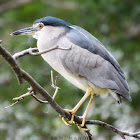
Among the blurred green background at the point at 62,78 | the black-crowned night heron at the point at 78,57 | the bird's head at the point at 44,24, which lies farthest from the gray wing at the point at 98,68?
the blurred green background at the point at 62,78

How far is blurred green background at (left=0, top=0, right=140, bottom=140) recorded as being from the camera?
4.14m

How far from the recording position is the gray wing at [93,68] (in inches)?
122

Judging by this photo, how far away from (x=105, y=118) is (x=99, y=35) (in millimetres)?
1555

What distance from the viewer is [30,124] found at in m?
4.02

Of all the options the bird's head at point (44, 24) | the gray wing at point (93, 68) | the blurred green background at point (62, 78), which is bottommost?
the blurred green background at point (62, 78)

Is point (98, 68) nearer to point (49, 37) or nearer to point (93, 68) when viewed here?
point (93, 68)

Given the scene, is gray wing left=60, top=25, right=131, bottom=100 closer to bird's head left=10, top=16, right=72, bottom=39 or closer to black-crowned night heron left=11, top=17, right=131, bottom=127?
black-crowned night heron left=11, top=17, right=131, bottom=127

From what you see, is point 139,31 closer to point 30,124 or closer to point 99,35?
point 99,35

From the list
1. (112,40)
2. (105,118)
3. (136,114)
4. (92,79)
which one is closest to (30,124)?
(105,118)

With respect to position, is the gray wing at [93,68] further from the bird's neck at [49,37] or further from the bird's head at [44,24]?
the bird's head at [44,24]

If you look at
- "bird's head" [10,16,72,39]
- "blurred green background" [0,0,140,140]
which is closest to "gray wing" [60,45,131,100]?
"bird's head" [10,16,72,39]

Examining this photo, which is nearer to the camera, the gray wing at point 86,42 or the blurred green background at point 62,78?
the gray wing at point 86,42

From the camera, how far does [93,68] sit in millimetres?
3152

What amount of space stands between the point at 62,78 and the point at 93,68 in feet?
6.56
